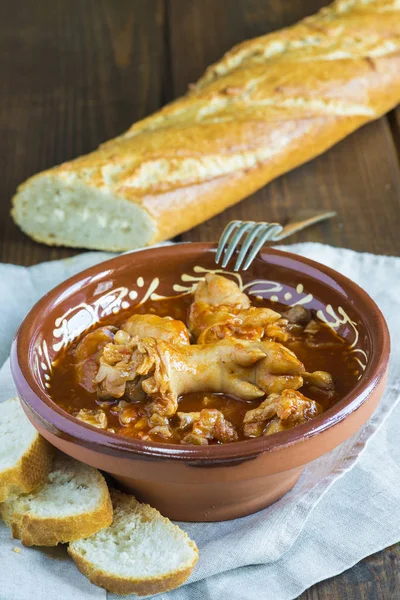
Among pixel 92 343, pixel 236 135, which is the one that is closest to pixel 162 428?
pixel 92 343

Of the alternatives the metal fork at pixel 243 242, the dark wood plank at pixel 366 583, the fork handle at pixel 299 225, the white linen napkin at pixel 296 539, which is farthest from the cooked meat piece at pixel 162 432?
the fork handle at pixel 299 225

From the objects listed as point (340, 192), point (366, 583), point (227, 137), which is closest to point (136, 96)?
point (227, 137)

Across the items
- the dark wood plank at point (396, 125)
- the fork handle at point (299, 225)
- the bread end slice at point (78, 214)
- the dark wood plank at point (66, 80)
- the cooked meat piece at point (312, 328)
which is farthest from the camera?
the dark wood plank at point (396, 125)

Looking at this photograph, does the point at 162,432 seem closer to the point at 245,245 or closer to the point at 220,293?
the point at 220,293

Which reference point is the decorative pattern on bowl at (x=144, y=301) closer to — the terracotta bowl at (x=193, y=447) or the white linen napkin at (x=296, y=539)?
the terracotta bowl at (x=193, y=447)

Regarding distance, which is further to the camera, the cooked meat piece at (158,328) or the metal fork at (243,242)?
the metal fork at (243,242)

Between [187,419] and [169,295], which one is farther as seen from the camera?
[169,295]
